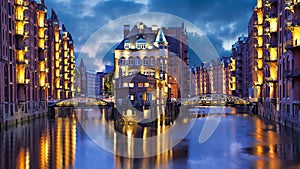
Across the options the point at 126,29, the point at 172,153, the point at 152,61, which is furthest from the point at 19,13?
the point at 126,29

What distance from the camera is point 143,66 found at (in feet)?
386

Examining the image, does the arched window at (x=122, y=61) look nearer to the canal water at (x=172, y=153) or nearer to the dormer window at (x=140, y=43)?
the dormer window at (x=140, y=43)

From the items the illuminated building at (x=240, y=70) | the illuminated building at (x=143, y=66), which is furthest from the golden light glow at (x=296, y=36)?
the illuminated building at (x=240, y=70)

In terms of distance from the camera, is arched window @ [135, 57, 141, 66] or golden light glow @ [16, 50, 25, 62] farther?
arched window @ [135, 57, 141, 66]

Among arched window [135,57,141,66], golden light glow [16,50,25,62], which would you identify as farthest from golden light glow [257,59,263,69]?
arched window [135,57,141,66]

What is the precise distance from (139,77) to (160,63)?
19.7 metres

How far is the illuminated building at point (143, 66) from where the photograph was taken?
102 metres

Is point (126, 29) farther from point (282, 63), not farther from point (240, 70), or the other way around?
point (282, 63)

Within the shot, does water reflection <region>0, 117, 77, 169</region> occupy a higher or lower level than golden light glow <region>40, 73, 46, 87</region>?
lower

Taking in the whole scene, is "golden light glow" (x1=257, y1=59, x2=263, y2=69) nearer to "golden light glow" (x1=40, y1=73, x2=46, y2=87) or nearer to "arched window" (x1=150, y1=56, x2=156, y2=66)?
"golden light glow" (x1=40, y1=73, x2=46, y2=87)

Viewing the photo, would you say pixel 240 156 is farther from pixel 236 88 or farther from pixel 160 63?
pixel 236 88

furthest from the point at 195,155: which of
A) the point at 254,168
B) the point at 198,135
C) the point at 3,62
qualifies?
the point at 3,62

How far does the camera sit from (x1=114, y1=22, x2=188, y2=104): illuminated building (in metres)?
102

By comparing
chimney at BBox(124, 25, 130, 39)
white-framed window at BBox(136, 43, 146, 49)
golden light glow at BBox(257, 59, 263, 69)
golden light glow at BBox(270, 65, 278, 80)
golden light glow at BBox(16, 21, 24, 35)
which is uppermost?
chimney at BBox(124, 25, 130, 39)
